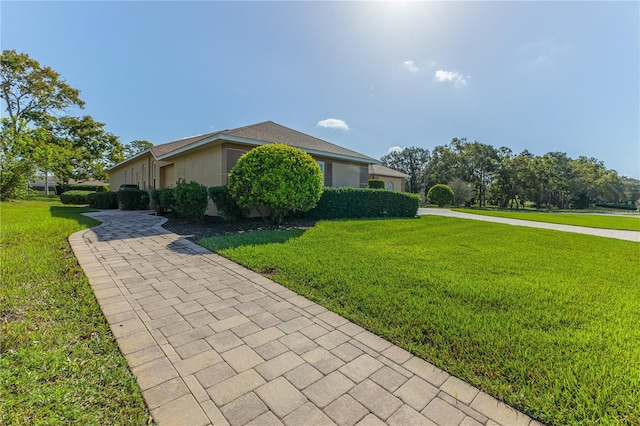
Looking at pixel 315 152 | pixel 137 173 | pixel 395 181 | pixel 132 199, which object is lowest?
pixel 132 199

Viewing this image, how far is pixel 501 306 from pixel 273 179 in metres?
6.28

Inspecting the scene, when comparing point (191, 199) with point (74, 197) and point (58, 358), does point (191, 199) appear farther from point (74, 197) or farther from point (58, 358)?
point (74, 197)

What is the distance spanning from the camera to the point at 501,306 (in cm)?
317

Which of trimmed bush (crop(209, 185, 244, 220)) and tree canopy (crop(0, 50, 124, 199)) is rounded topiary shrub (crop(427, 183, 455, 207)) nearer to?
trimmed bush (crop(209, 185, 244, 220))

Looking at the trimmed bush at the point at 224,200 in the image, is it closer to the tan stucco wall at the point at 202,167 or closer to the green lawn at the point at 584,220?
the tan stucco wall at the point at 202,167

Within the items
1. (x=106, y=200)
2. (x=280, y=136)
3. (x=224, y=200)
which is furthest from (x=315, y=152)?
(x=106, y=200)

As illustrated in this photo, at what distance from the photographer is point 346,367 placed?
2137 millimetres

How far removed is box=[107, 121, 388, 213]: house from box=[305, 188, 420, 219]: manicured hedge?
7.58 ft

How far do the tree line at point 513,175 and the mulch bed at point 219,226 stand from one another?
31.7 m

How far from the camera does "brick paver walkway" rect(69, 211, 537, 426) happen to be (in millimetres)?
1680

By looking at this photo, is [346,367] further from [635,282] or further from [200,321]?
[635,282]

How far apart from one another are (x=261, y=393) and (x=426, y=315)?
6.10ft

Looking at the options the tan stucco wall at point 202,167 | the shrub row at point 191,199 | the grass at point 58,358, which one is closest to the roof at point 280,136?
the tan stucco wall at point 202,167

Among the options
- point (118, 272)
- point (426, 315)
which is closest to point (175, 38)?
point (118, 272)
